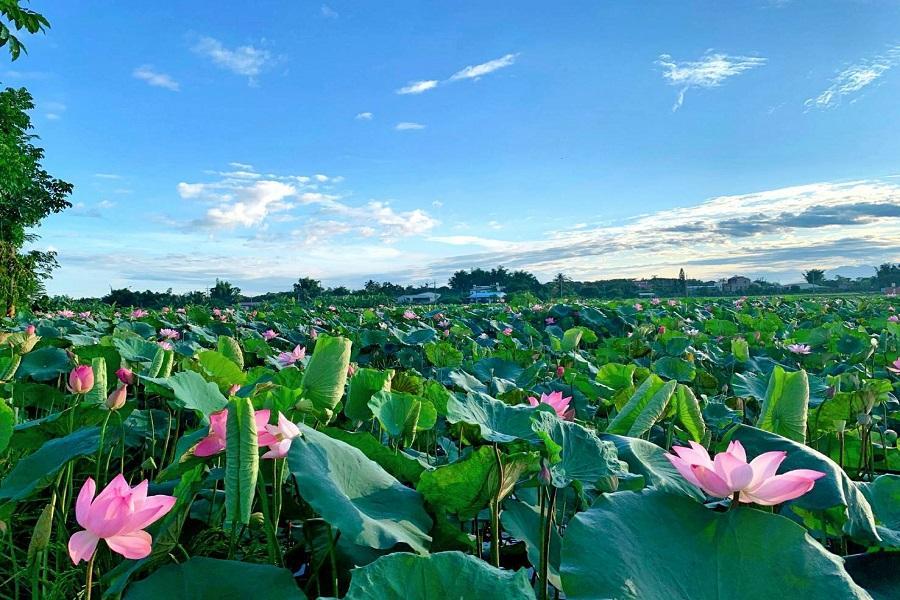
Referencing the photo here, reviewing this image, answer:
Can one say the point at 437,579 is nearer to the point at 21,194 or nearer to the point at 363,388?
the point at 363,388

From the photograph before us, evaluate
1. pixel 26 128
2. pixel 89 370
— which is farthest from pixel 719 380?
pixel 26 128

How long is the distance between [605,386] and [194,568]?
160 cm

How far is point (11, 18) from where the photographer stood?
7777 millimetres

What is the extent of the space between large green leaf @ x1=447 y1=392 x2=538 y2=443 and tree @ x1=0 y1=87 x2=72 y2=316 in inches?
464

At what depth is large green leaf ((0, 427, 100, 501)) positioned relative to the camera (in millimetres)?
980

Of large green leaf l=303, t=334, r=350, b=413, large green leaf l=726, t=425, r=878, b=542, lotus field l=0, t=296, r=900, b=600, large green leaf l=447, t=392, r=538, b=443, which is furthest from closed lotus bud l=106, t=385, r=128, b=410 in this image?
large green leaf l=726, t=425, r=878, b=542

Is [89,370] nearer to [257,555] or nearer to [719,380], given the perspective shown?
[257,555]

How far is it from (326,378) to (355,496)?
0.56 metres

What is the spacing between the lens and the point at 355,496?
2.73 ft

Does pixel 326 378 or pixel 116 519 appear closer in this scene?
pixel 116 519

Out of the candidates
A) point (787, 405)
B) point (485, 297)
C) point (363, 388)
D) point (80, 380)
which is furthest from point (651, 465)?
point (485, 297)

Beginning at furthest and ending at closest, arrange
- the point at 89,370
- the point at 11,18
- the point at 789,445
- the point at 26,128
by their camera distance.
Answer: the point at 26,128, the point at 11,18, the point at 89,370, the point at 789,445

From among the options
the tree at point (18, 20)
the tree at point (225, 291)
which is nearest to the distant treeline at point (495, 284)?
the tree at point (225, 291)

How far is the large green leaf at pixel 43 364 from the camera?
2.60 m
